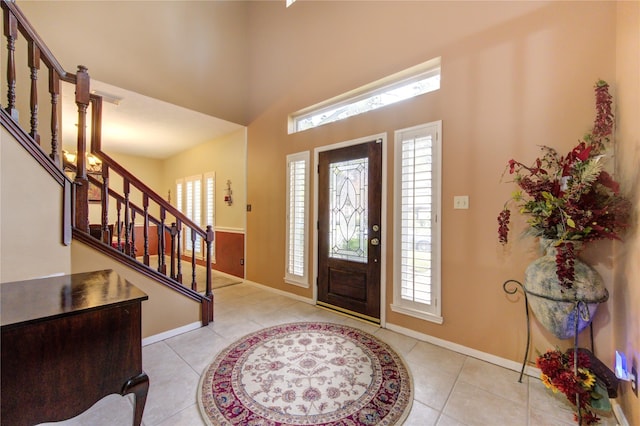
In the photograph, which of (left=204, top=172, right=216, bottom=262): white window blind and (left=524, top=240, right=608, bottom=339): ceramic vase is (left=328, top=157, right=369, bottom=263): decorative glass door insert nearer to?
(left=524, top=240, right=608, bottom=339): ceramic vase

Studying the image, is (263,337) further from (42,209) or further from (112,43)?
(112,43)

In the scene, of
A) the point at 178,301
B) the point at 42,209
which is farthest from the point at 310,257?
the point at 42,209

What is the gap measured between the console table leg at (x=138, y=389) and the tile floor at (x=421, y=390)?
29 cm

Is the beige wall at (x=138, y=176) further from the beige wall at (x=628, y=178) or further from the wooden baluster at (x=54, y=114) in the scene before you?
the beige wall at (x=628, y=178)

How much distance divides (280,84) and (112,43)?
2.15 meters

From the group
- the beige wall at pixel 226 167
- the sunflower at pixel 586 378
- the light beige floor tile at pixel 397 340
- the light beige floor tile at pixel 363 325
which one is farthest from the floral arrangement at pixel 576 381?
the beige wall at pixel 226 167

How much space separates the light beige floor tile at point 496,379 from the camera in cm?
182

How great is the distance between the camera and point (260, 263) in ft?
14.3

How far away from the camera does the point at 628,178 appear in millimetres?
1598

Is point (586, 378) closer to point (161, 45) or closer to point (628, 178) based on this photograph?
point (628, 178)

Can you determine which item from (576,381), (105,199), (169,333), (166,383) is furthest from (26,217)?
(576,381)

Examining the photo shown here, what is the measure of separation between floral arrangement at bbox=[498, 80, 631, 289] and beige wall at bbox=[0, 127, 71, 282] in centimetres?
329

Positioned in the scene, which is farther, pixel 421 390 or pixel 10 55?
pixel 421 390

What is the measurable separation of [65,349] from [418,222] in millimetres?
2644
